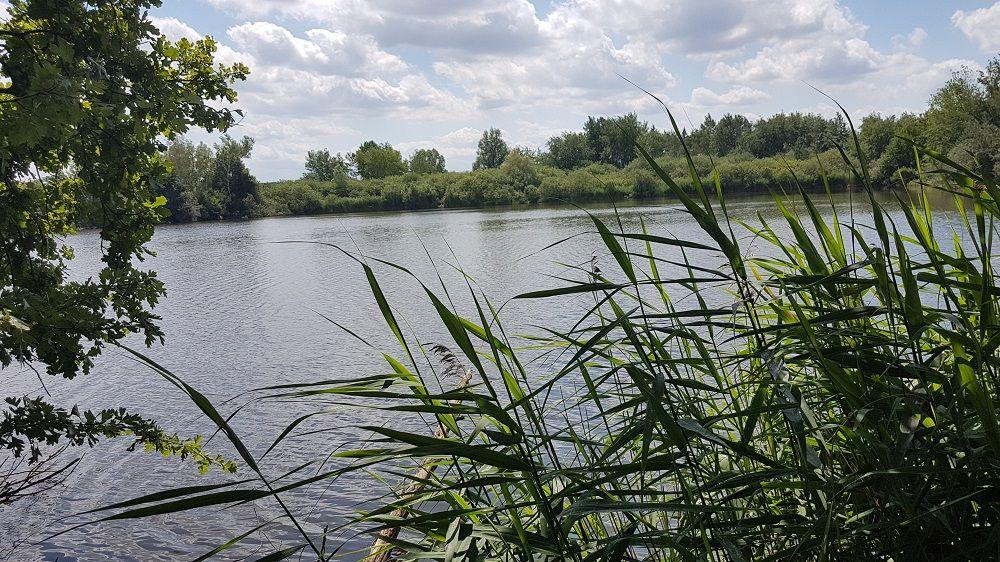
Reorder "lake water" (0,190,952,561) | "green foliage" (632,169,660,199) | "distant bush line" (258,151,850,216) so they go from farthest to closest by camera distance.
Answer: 1. "distant bush line" (258,151,850,216)
2. "green foliage" (632,169,660,199)
3. "lake water" (0,190,952,561)

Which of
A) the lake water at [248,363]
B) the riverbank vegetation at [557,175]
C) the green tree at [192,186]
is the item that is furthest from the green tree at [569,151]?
the lake water at [248,363]

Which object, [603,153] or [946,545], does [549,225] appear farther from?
[603,153]

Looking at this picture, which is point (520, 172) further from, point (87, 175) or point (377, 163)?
point (87, 175)

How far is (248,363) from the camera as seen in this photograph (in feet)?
32.8

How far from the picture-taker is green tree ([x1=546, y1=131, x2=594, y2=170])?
3118 inches

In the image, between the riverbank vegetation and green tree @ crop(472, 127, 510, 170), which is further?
green tree @ crop(472, 127, 510, 170)

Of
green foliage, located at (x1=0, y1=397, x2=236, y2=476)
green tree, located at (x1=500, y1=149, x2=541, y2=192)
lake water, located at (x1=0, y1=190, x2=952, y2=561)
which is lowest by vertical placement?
lake water, located at (x1=0, y1=190, x2=952, y2=561)

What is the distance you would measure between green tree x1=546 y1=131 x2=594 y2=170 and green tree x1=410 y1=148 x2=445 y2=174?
21.7m

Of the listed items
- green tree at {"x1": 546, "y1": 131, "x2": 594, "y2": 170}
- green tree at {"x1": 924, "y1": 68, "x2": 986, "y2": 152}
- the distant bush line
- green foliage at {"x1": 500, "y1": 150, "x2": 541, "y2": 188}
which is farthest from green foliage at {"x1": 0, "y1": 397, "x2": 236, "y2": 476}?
green tree at {"x1": 546, "y1": 131, "x2": 594, "y2": 170}

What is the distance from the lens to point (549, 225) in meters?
31.2

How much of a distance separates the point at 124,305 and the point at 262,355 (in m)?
7.49

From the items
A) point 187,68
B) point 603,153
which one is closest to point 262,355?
point 187,68

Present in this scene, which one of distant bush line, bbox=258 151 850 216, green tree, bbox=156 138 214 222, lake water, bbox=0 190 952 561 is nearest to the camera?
lake water, bbox=0 190 952 561

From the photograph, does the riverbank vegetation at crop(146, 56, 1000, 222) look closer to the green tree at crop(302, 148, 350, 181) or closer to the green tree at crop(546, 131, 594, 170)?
the green tree at crop(546, 131, 594, 170)
